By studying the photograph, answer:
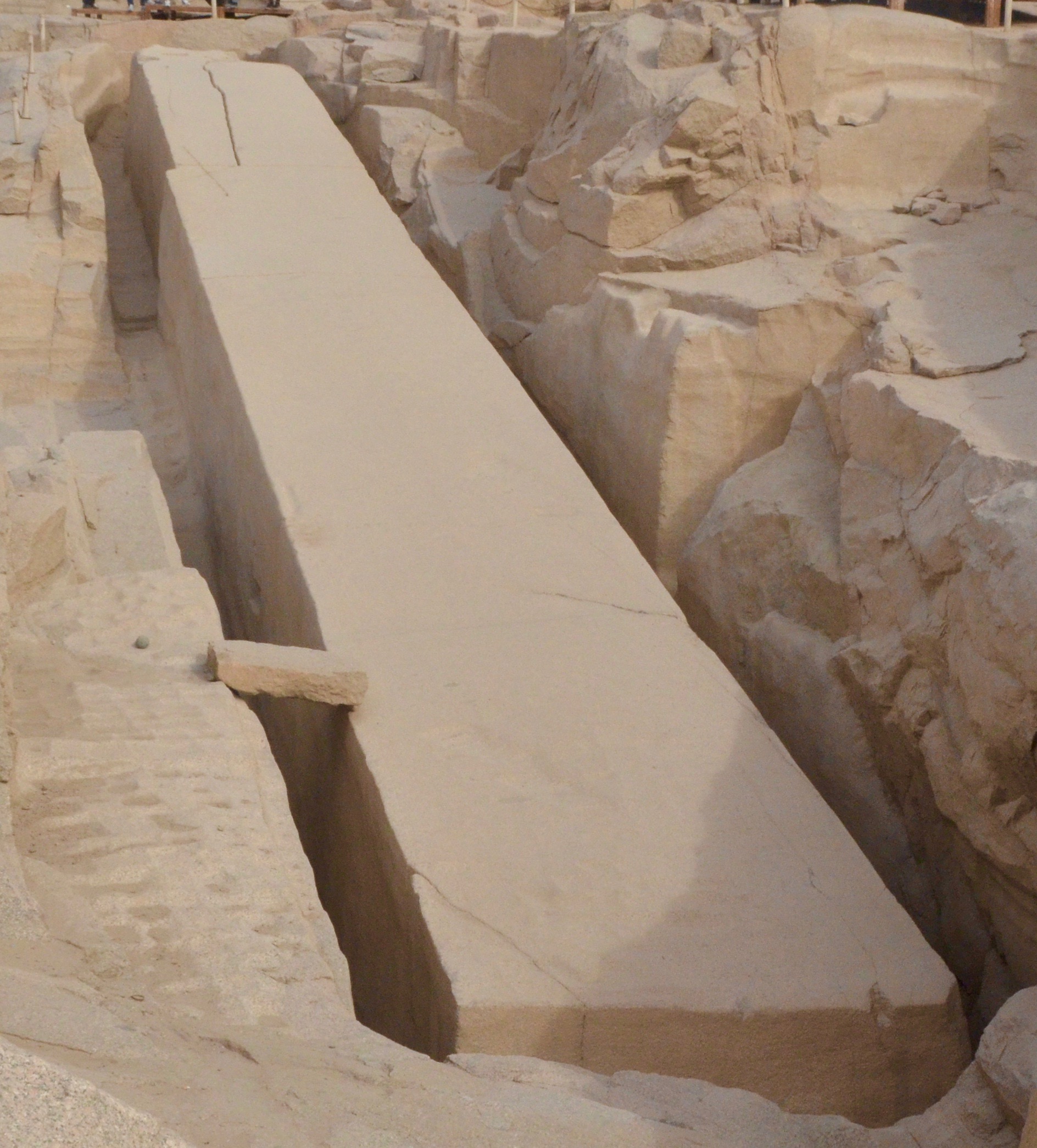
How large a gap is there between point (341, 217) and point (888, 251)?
2.59 m

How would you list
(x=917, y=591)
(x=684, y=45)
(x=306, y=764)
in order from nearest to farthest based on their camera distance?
(x=917, y=591)
(x=306, y=764)
(x=684, y=45)

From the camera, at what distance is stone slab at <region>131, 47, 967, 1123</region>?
305 centimetres

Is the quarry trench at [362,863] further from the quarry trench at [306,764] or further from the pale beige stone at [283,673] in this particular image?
the pale beige stone at [283,673]

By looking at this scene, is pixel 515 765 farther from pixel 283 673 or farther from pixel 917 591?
pixel 917 591

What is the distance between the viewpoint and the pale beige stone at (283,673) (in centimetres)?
359

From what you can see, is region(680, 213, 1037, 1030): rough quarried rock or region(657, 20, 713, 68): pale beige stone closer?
region(680, 213, 1037, 1030): rough quarried rock

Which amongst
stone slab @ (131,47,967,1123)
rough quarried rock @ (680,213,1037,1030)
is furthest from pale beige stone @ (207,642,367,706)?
rough quarried rock @ (680,213,1037,1030)

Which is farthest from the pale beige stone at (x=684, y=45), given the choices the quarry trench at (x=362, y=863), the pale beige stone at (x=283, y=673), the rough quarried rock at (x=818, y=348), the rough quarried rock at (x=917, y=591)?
the pale beige stone at (x=283, y=673)

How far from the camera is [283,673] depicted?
361 cm

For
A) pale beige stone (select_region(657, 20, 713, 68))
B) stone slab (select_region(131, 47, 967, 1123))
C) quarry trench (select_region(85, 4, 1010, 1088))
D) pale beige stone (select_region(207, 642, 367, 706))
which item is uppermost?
pale beige stone (select_region(657, 20, 713, 68))

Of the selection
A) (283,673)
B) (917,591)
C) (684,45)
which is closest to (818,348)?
(917,591)

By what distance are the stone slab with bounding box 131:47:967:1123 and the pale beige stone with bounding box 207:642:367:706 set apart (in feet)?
0.35

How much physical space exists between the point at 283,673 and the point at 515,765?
0.61 metres

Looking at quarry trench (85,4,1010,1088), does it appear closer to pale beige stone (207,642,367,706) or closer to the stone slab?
the stone slab
